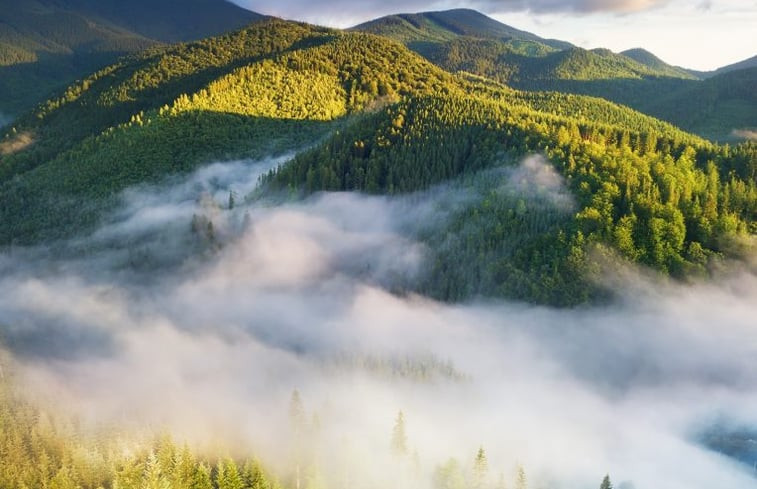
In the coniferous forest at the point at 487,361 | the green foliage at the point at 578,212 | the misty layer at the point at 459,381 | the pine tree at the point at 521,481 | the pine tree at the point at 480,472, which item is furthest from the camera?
the green foliage at the point at 578,212

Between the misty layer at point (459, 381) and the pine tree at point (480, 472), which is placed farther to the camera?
the misty layer at point (459, 381)

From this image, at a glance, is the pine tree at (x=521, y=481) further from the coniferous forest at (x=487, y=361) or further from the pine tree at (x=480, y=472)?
the pine tree at (x=480, y=472)

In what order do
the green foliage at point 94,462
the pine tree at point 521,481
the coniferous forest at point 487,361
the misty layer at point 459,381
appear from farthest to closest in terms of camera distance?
the misty layer at point 459,381
the coniferous forest at point 487,361
the green foliage at point 94,462
the pine tree at point 521,481

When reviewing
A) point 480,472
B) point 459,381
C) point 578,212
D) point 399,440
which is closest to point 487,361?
point 459,381

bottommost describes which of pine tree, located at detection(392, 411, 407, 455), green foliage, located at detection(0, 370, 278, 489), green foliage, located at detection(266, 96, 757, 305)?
green foliage, located at detection(0, 370, 278, 489)

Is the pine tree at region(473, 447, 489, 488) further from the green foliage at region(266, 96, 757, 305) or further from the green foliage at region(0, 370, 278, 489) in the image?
the green foliage at region(266, 96, 757, 305)

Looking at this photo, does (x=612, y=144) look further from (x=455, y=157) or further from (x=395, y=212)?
Answer: (x=395, y=212)

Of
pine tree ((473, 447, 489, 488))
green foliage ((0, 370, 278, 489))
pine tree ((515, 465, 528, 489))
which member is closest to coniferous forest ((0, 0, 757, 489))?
pine tree ((515, 465, 528, 489))

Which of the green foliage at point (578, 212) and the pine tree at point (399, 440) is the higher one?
the green foliage at point (578, 212)

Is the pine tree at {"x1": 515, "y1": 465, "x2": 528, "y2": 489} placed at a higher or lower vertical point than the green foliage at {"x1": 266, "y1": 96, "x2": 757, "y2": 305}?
lower

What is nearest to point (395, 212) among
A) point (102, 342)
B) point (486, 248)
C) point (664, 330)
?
point (486, 248)

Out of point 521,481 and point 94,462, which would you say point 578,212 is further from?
point 94,462

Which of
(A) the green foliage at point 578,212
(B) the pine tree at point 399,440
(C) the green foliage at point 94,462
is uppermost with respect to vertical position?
(A) the green foliage at point 578,212

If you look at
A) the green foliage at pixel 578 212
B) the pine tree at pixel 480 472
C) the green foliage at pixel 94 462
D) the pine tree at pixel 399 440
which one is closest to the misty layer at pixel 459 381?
the pine tree at pixel 399 440
